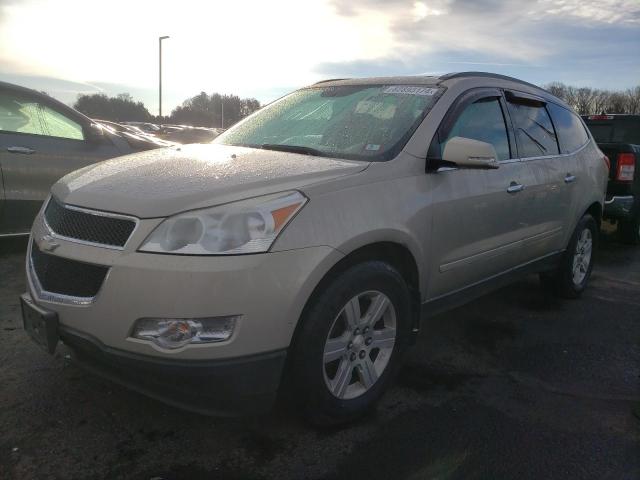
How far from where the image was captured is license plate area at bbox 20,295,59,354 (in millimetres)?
2352

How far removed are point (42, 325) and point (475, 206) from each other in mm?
2434

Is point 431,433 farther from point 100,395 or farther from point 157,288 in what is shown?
point 100,395

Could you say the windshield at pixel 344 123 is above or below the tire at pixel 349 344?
above

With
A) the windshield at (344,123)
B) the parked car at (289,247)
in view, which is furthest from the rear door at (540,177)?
the windshield at (344,123)

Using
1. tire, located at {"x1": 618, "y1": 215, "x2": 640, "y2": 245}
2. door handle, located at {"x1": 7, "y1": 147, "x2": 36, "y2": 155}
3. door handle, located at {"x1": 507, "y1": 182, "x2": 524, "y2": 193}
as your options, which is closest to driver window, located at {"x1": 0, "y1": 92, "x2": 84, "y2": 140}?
door handle, located at {"x1": 7, "y1": 147, "x2": 36, "y2": 155}

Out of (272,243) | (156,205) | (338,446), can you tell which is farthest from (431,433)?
(156,205)

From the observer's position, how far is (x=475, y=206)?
3336 mm

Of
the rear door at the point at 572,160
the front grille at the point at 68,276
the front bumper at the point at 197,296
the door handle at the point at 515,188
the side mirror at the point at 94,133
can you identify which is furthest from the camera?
the side mirror at the point at 94,133

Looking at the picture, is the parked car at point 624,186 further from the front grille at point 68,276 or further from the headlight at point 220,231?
the front grille at point 68,276

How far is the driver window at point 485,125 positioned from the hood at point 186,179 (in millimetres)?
971

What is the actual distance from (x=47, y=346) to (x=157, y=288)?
26.2 inches

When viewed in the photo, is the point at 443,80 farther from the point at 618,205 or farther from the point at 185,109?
the point at 185,109

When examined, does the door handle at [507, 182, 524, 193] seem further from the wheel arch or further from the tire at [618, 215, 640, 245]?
the tire at [618, 215, 640, 245]

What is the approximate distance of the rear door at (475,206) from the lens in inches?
123
